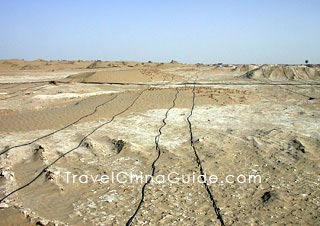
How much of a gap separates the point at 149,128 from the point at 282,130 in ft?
10.4

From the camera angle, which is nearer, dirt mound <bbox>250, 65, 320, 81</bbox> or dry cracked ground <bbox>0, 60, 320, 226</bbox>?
dry cracked ground <bbox>0, 60, 320, 226</bbox>

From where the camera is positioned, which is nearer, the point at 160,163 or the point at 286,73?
the point at 160,163

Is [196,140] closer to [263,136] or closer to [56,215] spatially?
[263,136]

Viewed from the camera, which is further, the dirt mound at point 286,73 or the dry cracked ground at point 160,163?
the dirt mound at point 286,73

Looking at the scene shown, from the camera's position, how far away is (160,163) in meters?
6.18

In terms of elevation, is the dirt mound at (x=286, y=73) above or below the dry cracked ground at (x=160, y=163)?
above

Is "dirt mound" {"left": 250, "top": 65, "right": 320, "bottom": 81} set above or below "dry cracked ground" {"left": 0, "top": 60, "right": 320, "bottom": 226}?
above

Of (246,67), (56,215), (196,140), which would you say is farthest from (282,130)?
(246,67)

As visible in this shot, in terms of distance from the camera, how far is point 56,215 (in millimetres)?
4367

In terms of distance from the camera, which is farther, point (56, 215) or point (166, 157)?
point (166, 157)

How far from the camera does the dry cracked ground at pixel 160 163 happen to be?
440cm

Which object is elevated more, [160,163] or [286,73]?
[286,73]

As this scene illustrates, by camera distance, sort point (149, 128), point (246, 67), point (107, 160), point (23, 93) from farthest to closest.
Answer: point (246, 67)
point (23, 93)
point (149, 128)
point (107, 160)

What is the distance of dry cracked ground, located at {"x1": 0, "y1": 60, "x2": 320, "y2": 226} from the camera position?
4.40m
